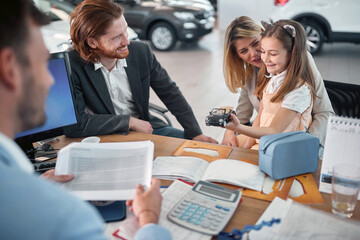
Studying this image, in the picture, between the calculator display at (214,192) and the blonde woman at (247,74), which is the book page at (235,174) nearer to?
the calculator display at (214,192)

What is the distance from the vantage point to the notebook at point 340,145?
1.22 m

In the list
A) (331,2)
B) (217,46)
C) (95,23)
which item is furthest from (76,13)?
(217,46)

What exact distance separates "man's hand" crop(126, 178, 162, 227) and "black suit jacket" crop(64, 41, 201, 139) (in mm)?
645

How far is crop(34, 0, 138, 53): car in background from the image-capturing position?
4.34 metres

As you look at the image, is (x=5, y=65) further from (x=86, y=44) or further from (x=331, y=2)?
(x=331, y=2)

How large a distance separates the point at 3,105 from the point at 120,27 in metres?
1.29

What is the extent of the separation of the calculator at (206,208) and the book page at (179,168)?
4.3 inches

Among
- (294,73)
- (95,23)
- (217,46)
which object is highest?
(95,23)

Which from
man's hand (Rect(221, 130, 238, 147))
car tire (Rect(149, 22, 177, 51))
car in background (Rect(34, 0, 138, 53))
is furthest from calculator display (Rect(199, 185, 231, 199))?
car tire (Rect(149, 22, 177, 51))

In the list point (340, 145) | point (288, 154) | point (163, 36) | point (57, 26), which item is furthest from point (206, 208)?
point (163, 36)

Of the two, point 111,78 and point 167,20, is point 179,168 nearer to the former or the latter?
point 111,78

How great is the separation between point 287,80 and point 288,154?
1.79ft

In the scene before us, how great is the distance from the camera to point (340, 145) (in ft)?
4.10

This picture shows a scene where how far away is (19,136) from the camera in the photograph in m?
1.50
